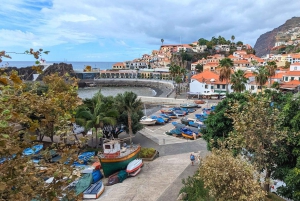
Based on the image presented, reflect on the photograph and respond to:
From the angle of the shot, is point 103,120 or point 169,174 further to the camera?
point 103,120

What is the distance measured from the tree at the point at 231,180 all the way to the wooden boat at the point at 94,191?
9054 millimetres

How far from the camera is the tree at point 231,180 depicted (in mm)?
7992

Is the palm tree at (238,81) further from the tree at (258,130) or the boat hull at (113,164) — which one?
the tree at (258,130)

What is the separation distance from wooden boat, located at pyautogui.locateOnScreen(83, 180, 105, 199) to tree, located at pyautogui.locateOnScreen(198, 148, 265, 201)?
905cm

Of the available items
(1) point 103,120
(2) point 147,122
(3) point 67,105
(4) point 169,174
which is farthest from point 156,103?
(3) point 67,105

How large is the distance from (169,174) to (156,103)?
121ft

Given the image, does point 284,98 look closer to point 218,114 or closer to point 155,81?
point 218,114

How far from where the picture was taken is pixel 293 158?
1174 centimetres

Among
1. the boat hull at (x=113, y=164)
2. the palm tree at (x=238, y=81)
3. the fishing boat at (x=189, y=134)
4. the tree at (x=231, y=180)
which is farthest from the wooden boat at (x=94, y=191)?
the palm tree at (x=238, y=81)

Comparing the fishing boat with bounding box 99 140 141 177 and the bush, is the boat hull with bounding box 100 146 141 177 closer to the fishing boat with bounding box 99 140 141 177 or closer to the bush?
the fishing boat with bounding box 99 140 141 177

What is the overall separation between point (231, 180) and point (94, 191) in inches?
389

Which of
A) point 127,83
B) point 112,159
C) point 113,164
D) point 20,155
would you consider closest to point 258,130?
point 20,155

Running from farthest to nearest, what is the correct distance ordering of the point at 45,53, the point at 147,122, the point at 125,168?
the point at 147,122, the point at 125,168, the point at 45,53

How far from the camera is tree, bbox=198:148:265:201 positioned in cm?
799
